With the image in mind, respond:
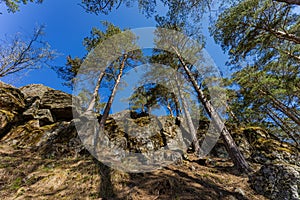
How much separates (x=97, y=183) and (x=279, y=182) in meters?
4.56

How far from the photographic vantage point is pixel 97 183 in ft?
11.8

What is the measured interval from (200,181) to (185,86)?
844cm

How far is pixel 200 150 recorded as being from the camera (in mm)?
8227

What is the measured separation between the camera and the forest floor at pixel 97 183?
10.6ft

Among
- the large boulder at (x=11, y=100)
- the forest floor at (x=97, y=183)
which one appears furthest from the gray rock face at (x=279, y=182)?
the large boulder at (x=11, y=100)

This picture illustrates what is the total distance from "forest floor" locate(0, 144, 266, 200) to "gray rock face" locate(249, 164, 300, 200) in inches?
10.4

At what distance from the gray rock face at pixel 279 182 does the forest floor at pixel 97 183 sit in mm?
264

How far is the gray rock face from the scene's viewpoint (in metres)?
3.32

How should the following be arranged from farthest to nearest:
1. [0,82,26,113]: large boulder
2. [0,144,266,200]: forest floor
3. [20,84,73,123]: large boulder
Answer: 1. [20,84,73,123]: large boulder
2. [0,82,26,113]: large boulder
3. [0,144,266,200]: forest floor

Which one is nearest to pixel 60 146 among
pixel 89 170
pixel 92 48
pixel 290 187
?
pixel 89 170

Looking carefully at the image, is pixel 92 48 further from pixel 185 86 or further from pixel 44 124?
pixel 185 86

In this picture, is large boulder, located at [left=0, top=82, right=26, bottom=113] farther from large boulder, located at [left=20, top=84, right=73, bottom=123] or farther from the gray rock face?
the gray rock face

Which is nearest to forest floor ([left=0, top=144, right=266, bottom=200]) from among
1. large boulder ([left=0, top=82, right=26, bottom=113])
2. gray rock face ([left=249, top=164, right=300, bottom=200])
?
gray rock face ([left=249, top=164, right=300, bottom=200])

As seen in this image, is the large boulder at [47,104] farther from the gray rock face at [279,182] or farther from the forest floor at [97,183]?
the gray rock face at [279,182]
